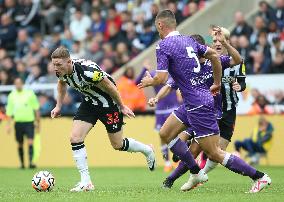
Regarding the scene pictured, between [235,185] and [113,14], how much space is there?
12.5 m

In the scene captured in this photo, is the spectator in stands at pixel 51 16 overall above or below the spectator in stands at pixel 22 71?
above

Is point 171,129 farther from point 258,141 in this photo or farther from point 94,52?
point 94,52

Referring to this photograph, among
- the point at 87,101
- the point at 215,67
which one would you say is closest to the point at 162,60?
the point at 215,67

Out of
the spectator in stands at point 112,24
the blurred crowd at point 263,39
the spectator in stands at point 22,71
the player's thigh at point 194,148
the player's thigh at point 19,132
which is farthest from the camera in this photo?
the spectator in stands at point 112,24

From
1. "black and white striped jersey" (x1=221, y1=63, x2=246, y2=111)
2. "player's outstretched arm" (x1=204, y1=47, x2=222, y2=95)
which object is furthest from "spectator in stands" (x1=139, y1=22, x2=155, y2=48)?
"player's outstretched arm" (x1=204, y1=47, x2=222, y2=95)

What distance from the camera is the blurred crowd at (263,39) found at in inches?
883

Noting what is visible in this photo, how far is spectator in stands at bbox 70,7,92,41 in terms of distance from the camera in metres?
26.6

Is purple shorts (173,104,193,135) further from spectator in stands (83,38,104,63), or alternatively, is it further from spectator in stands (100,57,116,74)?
spectator in stands (83,38,104,63)

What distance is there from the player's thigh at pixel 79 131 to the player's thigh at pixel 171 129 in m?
1.13

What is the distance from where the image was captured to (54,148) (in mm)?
22984

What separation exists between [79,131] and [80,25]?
553 inches

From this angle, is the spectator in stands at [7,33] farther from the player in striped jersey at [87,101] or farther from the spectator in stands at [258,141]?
the player in striped jersey at [87,101]

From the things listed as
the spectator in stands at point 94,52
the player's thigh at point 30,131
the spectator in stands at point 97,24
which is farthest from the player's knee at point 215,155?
the spectator in stands at point 97,24

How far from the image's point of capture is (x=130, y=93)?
22.7 meters
